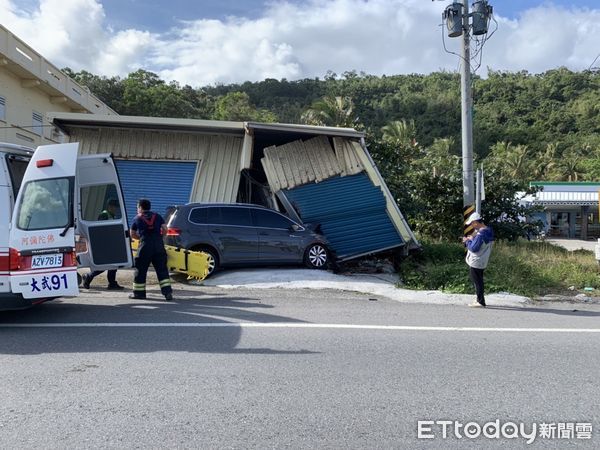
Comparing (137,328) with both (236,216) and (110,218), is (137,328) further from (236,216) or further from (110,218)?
(236,216)

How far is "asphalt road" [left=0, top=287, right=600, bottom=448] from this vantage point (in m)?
3.70

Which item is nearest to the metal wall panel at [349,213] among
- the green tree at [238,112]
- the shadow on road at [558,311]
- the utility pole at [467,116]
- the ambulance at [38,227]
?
the utility pole at [467,116]

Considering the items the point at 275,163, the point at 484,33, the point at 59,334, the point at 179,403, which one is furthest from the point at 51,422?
the point at 484,33

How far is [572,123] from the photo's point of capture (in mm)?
63188

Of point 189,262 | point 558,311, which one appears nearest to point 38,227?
point 189,262

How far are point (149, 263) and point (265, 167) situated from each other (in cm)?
539

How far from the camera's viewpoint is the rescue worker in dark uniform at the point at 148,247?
8.48 meters

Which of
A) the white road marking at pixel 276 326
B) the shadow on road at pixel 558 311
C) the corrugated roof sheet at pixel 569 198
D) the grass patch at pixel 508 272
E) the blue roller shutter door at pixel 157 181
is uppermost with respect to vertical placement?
the corrugated roof sheet at pixel 569 198

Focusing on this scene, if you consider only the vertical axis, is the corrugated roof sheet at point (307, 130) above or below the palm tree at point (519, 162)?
below

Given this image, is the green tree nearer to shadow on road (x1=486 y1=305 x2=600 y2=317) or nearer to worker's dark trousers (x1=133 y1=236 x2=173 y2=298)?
worker's dark trousers (x1=133 y1=236 x2=173 y2=298)

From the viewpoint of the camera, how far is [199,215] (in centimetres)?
1119

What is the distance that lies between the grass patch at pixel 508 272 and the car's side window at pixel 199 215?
4.64 meters

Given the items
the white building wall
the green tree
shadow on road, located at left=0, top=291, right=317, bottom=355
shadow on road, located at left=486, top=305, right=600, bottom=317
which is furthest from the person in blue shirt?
the green tree

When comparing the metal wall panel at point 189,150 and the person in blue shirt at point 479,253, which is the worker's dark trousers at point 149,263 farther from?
the metal wall panel at point 189,150
